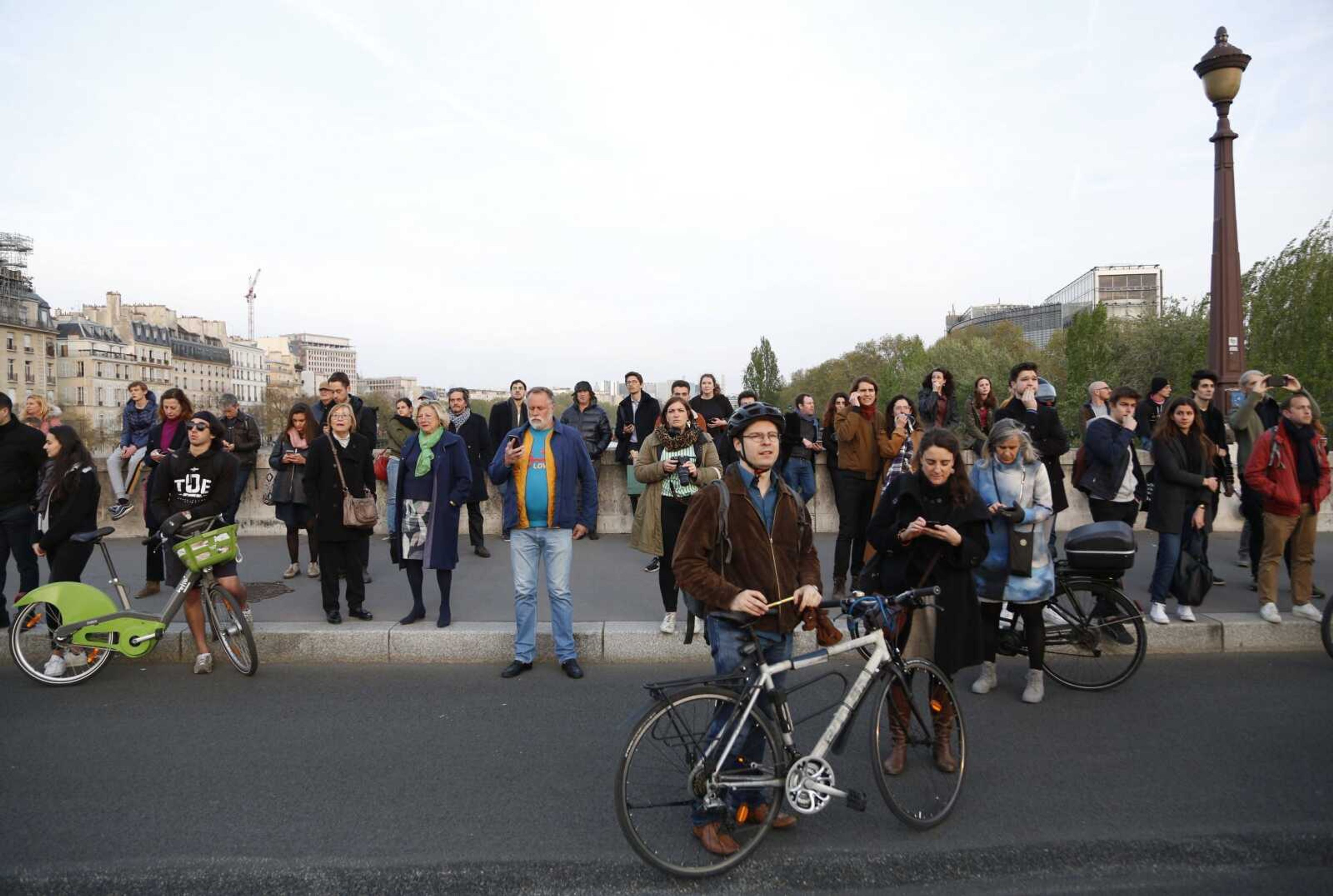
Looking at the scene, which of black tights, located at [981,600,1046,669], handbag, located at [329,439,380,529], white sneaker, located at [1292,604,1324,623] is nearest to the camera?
black tights, located at [981,600,1046,669]

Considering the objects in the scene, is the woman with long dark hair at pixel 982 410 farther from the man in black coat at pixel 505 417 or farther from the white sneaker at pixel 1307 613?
the man in black coat at pixel 505 417

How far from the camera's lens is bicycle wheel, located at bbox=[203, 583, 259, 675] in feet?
20.6

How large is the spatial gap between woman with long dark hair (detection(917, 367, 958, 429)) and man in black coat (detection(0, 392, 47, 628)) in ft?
26.2

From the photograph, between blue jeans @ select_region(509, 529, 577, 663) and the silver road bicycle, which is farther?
blue jeans @ select_region(509, 529, 577, 663)

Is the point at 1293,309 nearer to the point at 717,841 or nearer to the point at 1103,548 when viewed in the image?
the point at 1103,548

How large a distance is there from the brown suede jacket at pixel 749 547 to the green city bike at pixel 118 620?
4004 mm

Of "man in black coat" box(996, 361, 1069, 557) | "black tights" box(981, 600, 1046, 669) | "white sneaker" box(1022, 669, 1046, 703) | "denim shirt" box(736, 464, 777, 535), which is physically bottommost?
"white sneaker" box(1022, 669, 1046, 703)

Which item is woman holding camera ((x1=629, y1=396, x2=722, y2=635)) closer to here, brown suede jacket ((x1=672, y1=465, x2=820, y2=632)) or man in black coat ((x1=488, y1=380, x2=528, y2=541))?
brown suede jacket ((x1=672, y1=465, x2=820, y2=632))

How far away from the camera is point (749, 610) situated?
3.61 meters

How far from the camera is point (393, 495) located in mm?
7520

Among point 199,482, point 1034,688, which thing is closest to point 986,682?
point 1034,688

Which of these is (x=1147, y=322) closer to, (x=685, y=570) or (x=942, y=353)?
(x=942, y=353)

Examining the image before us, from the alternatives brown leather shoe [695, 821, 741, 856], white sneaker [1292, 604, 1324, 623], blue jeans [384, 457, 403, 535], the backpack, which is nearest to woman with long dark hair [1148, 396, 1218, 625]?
white sneaker [1292, 604, 1324, 623]

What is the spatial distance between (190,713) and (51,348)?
4748 inches
